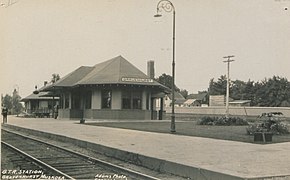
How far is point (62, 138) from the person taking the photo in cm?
1295

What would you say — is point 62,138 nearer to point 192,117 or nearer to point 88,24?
point 88,24

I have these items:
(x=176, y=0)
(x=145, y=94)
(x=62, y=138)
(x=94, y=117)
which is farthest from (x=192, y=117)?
(x=176, y=0)

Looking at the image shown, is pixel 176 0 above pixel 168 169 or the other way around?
above

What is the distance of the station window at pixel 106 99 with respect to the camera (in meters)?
25.0

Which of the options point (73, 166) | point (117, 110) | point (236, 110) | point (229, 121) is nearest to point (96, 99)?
point (117, 110)

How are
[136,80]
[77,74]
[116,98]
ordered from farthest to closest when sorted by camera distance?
[116,98], [136,80], [77,74]

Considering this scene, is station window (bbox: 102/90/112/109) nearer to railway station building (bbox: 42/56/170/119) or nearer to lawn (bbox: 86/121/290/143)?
railway station building (bbox: 42/56/170/119)

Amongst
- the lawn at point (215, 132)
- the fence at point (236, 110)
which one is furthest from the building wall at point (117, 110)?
the lawn at point (215, 132)

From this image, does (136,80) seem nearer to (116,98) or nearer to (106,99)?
(116,98)

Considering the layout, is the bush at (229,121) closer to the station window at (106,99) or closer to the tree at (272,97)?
the tree at (272,97)

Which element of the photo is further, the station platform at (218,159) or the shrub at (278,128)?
the shrub at (278,128)

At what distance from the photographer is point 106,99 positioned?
82.8ft

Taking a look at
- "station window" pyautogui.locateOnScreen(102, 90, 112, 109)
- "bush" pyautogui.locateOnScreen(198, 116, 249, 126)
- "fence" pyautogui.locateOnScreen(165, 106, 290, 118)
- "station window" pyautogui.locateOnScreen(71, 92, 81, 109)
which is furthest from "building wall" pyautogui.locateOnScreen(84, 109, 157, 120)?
"bush" pyautogui.locateOnScreen(198, 116, 249, 126)

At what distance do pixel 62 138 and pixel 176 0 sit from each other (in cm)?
784
